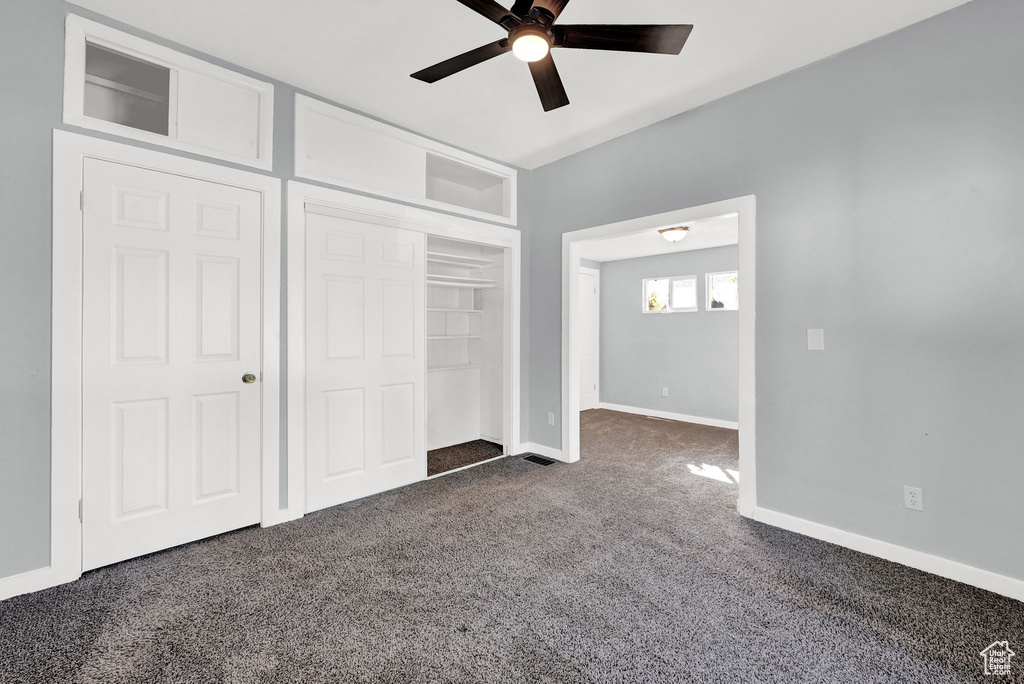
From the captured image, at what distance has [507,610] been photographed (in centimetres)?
194

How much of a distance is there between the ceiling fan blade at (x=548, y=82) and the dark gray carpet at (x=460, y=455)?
116 inches

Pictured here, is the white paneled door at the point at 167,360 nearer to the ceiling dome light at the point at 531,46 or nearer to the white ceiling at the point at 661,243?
the ceiling dome light at the point at 531,46

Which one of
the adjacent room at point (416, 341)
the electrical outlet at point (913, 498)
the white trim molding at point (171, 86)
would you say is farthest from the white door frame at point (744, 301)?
the white trim molding at point (171, 86)

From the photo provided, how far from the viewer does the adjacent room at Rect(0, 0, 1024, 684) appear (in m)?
1.82

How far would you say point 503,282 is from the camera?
173 inches

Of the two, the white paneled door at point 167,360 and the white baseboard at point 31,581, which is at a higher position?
the white paneled door at point 167,360

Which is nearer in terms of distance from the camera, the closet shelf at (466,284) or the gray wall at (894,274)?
the gray wall at (894,274)

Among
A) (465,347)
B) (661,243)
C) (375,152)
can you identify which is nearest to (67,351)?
(375,152)

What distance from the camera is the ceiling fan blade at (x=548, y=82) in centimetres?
200

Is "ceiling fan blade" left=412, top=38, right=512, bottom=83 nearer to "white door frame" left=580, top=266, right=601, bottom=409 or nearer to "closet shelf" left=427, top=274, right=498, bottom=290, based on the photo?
"closet shelf" left=427, top=274, right=498, bottom=290

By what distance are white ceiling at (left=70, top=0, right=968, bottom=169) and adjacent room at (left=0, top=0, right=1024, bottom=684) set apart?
0.08 feet

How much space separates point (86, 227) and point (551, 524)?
3.02m

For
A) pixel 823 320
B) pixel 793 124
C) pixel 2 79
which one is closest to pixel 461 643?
pixel 823 320

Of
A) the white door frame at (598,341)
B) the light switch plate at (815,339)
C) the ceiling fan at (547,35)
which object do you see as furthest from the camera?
the white door frame at (598,341)
